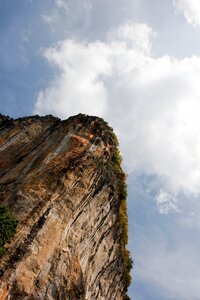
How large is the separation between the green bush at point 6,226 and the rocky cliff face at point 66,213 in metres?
0.34

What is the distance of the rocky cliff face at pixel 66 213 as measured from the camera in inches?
1160

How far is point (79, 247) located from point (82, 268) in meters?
2.31

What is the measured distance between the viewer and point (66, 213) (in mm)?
33281

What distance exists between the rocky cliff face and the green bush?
1.13 ft

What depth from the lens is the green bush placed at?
2934 centimetres

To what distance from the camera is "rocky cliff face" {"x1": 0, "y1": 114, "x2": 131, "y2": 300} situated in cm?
2945

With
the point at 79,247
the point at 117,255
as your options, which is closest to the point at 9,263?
the point at 79,247

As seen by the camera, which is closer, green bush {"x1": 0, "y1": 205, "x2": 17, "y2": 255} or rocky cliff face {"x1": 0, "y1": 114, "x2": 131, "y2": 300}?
green bush {"x1": 0, "y1": 205, "x2": 17, "y2": 255}

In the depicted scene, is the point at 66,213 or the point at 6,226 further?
the point at 66,213

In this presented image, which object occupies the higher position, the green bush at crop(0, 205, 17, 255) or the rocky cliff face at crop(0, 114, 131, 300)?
the rocky cliff face at crop(0, 114, 131, 300)

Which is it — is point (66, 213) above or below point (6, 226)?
above

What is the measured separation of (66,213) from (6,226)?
218 inches

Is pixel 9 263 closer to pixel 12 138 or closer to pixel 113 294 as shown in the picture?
pixel 113 294

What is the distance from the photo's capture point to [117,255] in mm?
43719
